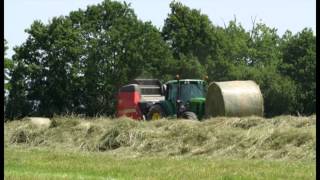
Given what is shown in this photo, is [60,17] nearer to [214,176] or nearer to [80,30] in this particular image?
[80,30]

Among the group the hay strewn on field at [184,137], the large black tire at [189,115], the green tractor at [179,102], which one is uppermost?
the green tractor at [179,102]

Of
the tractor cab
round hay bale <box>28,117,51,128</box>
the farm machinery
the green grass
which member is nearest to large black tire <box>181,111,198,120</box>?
the farm machinery

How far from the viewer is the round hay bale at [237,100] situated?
2959 cm

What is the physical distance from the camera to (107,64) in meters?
61.9

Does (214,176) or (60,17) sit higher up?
(60,17)

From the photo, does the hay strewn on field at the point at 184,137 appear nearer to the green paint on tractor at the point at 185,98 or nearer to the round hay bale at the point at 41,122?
the round hay bale at the point at 41,122

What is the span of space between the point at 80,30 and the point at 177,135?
144ft

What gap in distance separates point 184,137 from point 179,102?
1082cm

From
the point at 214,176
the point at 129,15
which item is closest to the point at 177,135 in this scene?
the point at 214,176

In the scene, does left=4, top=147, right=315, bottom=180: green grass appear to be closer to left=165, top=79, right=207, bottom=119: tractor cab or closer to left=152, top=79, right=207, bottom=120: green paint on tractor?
left=152, top=79, right=207, bottom=120: green paint on tractor

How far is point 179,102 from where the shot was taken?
1248 inches

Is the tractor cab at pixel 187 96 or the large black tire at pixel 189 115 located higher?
the tractor cab at pixel 187 96

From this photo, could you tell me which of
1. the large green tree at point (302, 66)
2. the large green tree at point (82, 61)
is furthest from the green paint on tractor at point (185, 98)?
the large green tree at point (82, 61)

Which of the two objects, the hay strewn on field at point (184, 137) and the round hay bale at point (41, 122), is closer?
the hay strewn on field at point (184, 137)
